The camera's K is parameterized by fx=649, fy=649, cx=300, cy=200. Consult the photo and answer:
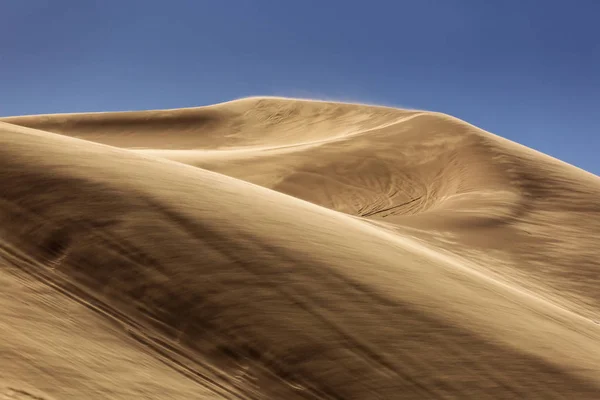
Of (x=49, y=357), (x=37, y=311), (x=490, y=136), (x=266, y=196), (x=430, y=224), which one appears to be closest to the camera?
(x=49, y=357)

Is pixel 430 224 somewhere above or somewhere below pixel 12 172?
below

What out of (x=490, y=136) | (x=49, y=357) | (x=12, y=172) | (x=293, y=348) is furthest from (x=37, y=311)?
(x=490, y=136)

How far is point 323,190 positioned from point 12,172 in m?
13.2

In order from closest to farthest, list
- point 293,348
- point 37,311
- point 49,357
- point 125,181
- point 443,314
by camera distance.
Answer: point 49,357 → point 37,311 → point 293,348 → point 443,314 → point 125,181

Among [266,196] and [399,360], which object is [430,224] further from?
[399,360]

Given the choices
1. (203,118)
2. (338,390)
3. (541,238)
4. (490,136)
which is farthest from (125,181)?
(203,118)

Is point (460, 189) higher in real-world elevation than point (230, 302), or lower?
lower

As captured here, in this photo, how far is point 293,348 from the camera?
5020 mm

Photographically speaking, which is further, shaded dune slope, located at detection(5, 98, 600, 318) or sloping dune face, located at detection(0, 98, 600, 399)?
shaded dune slope, located at detection(5, 98, 600, 318)

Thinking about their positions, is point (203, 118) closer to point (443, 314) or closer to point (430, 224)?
point (430, 224)

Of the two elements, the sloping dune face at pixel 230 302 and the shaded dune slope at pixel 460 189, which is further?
the shaded dune slope at pixel 460 189

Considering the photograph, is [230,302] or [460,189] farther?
[460,189]

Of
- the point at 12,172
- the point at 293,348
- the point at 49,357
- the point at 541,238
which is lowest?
the point at 541,238

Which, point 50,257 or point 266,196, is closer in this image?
point 50,257
